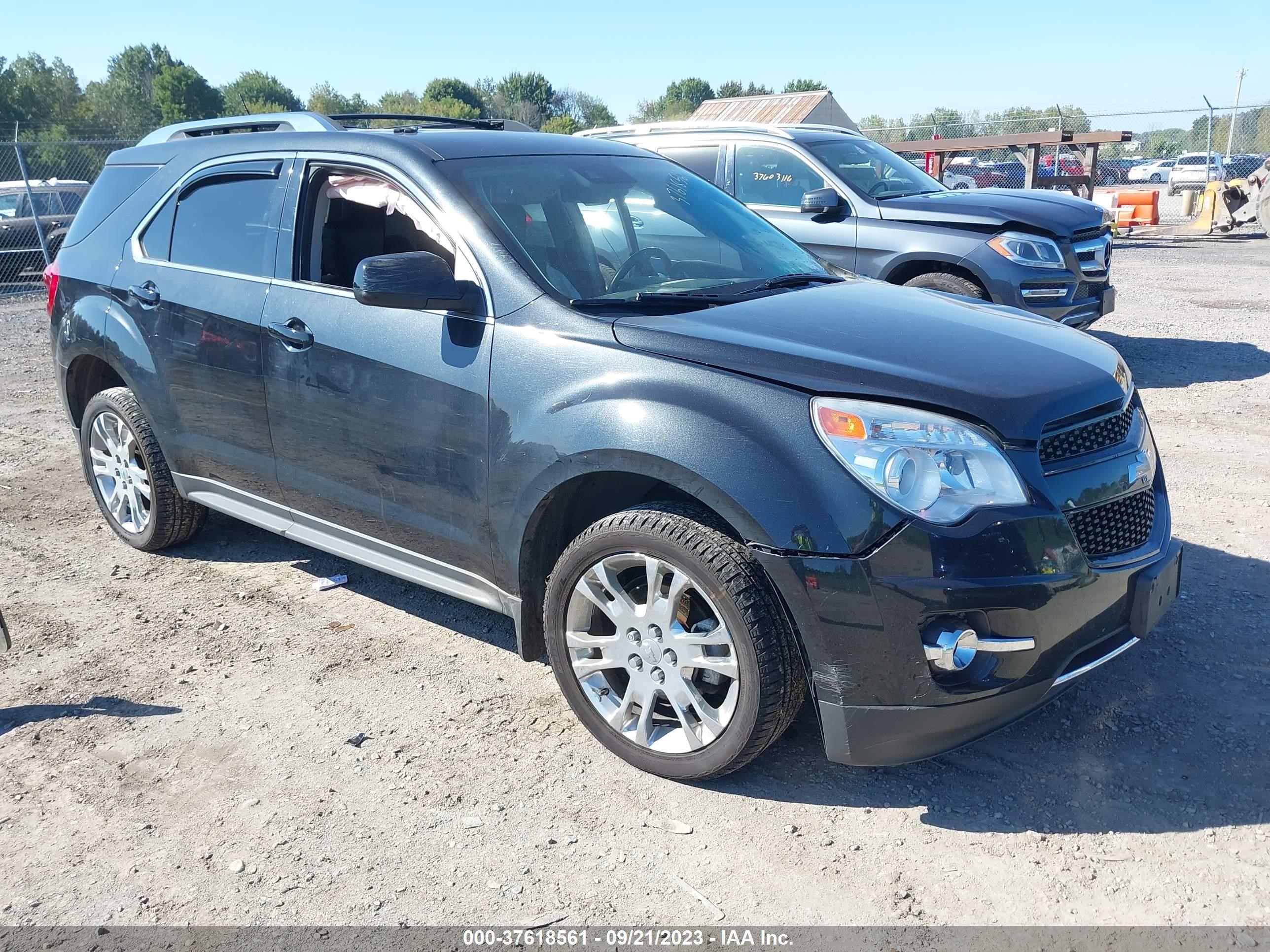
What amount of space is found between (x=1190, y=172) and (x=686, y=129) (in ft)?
98.4

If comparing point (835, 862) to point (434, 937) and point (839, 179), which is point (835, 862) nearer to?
point (434, 937)

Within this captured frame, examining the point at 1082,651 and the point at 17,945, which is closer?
the point at 17,945

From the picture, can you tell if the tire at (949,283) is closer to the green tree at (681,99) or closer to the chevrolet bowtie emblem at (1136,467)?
the chevrolet bowtie emblem at (1136,467)

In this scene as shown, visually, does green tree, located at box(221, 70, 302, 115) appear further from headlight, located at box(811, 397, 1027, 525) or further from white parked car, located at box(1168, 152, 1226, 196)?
headlight, located at box(811, 397, 1027, 525)

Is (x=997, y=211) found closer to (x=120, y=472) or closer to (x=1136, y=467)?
(x=1136, y=467)

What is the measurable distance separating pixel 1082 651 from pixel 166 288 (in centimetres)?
389

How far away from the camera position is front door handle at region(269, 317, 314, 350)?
3.87 metres

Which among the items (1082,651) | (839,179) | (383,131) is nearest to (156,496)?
(383,131)

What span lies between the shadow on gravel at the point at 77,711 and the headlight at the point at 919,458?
255cm

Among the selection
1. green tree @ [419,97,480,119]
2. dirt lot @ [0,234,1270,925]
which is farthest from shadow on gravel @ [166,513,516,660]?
green tree @ [419,97,480,119]

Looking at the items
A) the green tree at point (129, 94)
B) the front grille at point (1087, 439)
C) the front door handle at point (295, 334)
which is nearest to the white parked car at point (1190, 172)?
the front grille at point (1087, 439)

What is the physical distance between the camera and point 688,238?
405 centimetres

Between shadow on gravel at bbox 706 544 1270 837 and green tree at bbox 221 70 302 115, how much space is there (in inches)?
3189

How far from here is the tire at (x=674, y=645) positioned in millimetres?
2861
